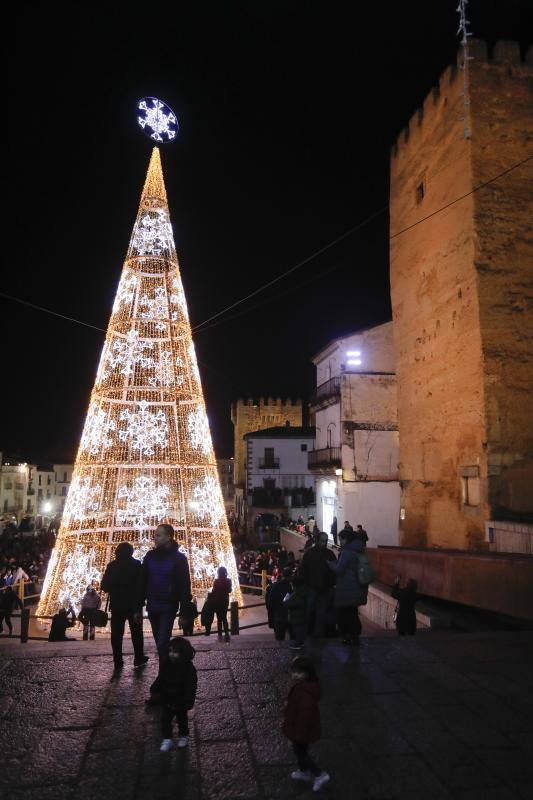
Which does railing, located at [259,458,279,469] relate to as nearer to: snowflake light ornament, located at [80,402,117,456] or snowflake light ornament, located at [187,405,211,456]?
snowflake light ornament, located at [187,405,211,456]

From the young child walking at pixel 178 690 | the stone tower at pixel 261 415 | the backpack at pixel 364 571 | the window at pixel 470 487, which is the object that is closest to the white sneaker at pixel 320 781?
the young child walking at pixel 178 690

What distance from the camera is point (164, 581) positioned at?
16.5 ft

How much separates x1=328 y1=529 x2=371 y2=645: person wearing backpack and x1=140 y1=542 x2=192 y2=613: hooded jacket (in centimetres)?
202

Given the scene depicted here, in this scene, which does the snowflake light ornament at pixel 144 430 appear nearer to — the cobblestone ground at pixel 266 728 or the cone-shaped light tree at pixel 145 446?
the cone-shaped light tree at pixel 145 446

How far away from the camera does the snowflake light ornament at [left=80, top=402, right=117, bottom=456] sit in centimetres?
1067

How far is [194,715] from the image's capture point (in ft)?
14.4

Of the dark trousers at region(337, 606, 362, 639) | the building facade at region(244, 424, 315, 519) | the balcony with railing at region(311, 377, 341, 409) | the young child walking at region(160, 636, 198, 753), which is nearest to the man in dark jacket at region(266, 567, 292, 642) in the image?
the dark trousers at region(337, 606, 362, 639)

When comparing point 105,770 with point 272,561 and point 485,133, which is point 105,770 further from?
point 272,561

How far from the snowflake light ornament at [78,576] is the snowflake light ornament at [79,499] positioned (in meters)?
0.59

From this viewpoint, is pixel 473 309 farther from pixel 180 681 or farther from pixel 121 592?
pixel 180 681

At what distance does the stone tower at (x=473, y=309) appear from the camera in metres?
10.6

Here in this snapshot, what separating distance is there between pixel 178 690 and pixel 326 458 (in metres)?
21.8

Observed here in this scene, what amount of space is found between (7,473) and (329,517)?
117 feet

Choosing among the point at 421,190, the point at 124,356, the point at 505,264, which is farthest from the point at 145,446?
the point at 421,190
